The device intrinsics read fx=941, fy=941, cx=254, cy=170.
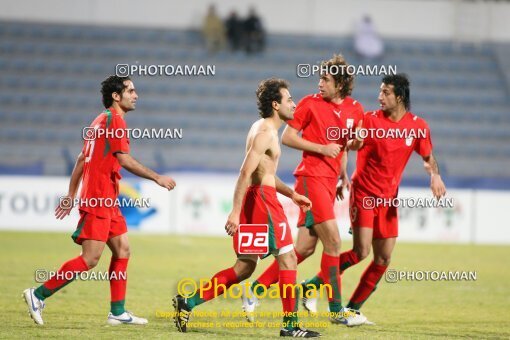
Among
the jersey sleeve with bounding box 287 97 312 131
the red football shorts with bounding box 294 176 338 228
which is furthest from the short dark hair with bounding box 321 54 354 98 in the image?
the red football shorts with bounding box 294 176 338 228

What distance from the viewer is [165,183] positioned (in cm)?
757

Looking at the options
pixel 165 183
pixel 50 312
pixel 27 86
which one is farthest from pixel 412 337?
pixel 27 86

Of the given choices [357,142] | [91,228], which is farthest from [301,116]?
[91,228]

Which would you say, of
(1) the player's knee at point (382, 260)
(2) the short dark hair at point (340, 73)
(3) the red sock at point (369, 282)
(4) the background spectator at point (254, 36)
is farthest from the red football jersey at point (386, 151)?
(4) the background spectator at point (254, 36)

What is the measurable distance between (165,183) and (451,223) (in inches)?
508

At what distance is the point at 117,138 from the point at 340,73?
6.66ft

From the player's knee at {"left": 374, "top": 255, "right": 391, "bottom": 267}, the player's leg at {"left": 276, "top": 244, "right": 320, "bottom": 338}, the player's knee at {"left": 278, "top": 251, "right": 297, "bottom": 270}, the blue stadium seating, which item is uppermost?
the blue stadium seating

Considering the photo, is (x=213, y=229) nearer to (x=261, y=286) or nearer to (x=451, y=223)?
(x=451, y=223)

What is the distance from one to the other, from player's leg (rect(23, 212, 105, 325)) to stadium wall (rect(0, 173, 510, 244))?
10541mm

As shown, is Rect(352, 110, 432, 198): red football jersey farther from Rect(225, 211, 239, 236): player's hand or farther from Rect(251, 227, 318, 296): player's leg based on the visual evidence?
Rect(225, 211, 239, 236): player's hand

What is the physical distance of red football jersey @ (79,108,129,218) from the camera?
7.82 metres

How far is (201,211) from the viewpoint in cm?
1920

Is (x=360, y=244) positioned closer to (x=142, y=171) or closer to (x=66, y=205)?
(x=142, y=171)

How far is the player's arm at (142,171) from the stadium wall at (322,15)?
758 inches
